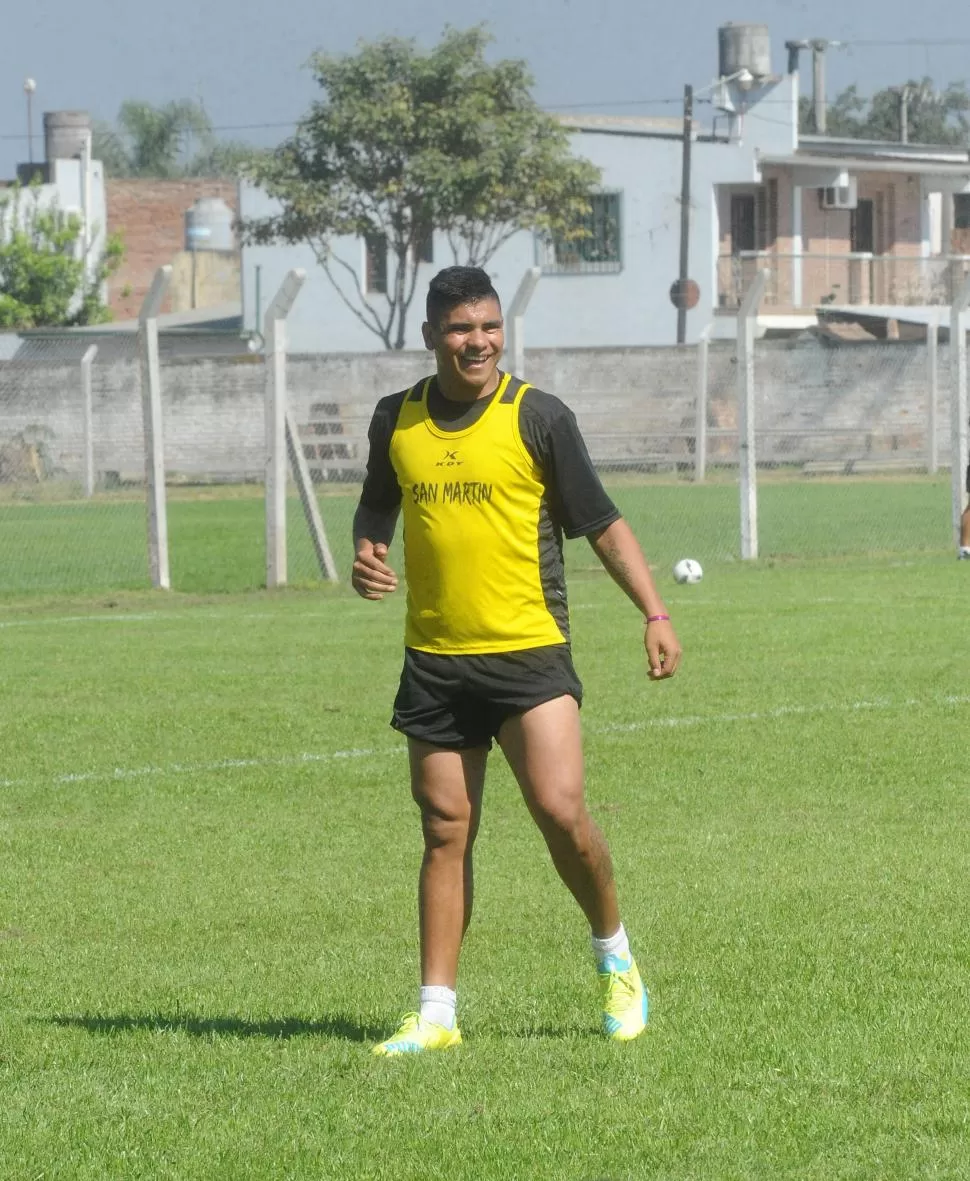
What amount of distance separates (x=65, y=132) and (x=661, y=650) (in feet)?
232

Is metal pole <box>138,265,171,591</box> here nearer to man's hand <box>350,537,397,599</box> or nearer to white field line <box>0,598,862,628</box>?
white field line <box>0,598,862,628</box>

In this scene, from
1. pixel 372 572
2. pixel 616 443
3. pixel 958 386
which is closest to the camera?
pixel 372 572

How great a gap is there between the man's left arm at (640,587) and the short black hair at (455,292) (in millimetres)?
686

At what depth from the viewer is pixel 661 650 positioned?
5.34 m

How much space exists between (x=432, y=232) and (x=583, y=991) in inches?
1679

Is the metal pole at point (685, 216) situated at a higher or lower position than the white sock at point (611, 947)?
higher

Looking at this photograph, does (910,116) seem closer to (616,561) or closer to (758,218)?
(758,218)

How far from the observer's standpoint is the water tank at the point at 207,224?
6781 centimetres

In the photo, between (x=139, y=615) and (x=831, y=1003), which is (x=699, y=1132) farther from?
(x=139, y=615)

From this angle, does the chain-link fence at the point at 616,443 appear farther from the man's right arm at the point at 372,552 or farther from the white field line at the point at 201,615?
the man's right arm at the point at 372,552

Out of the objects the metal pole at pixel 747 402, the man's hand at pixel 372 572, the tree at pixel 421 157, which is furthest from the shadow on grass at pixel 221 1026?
the tree at pixel 421 157

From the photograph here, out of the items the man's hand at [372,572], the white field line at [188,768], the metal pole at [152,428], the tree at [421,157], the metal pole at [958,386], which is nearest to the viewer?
the man's hand at [372,572]

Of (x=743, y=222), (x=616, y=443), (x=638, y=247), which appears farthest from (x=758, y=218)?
(x=616, y=443)

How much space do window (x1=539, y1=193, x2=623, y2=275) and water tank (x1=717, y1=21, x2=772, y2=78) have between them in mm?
5477
